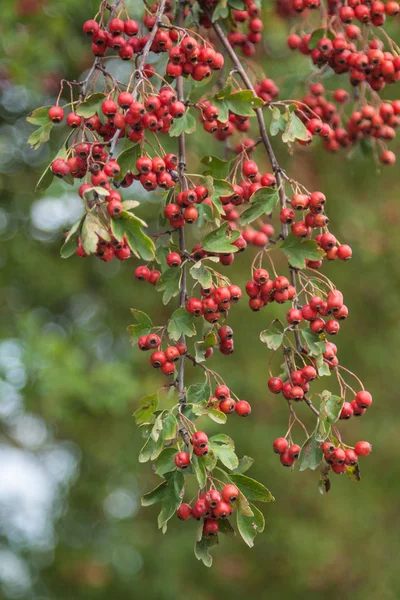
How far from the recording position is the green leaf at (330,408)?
150 cm

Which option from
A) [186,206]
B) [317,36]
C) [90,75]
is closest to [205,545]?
[186,206]

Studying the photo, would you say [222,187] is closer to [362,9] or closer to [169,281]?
[169,281]

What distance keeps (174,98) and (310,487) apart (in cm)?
563

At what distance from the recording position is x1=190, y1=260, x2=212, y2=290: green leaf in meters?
1.50

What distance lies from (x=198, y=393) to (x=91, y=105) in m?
0.63

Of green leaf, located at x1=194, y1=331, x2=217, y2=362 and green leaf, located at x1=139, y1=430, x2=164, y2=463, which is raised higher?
green leaf, located at x1=194, y1=331, x2=217, y2=362

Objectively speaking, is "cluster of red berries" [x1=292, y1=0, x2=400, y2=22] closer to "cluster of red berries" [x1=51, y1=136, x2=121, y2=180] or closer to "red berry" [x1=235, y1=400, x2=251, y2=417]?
"cluster of red berries" [x1=51, y1=136, x2=121, y2=180]

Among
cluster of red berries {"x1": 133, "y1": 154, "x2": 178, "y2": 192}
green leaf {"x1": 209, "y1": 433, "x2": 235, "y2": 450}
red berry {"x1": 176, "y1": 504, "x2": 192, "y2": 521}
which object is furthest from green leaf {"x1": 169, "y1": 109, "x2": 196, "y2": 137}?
red berry {"x1": 176, "y1": 504, "x2": 192, "y2": 521}

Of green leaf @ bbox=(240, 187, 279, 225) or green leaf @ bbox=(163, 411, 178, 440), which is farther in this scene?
green leaf @ bbox=(240, 187, 279, 225)

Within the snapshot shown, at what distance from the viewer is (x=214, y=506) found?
4.69 feet

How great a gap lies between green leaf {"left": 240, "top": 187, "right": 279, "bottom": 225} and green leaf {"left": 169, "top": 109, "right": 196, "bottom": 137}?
21 centimetres

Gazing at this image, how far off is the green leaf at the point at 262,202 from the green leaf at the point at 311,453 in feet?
1.57

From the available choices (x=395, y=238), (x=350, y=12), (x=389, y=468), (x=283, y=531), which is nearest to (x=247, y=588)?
(x=283, y=531)

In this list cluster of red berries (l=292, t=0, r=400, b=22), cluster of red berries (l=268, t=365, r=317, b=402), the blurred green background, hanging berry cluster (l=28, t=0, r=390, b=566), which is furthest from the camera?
the blurred green background
